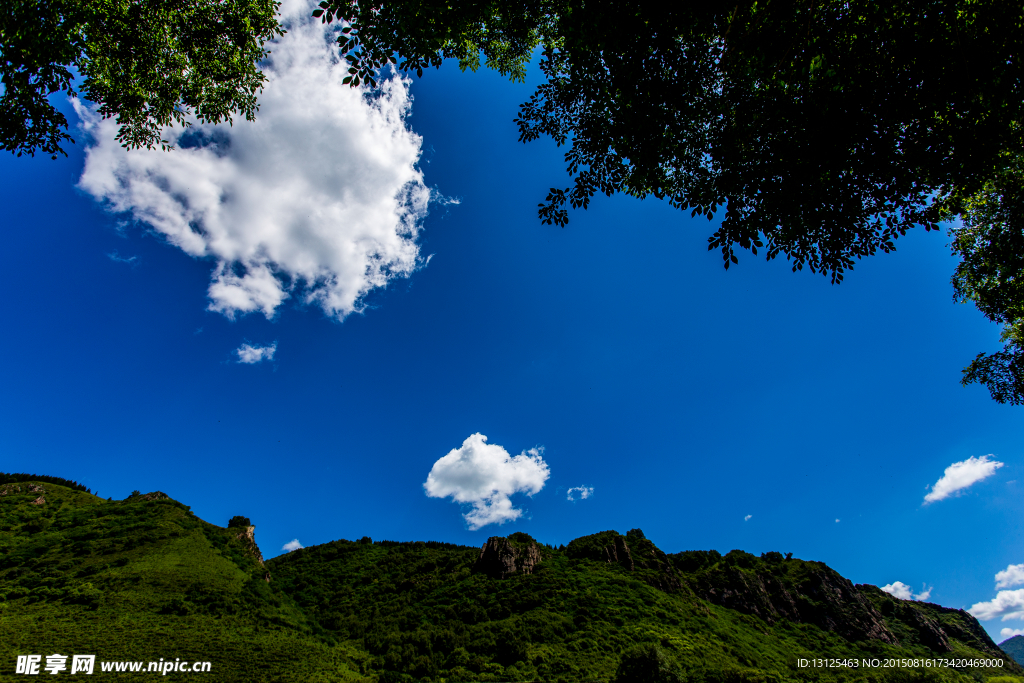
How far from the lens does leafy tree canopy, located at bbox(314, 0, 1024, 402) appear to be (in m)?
7.50

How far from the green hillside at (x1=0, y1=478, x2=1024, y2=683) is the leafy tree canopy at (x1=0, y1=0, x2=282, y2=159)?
2413 centimetres

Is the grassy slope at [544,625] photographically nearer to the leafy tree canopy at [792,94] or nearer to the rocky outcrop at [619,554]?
the rocky outcrop at [619,554]

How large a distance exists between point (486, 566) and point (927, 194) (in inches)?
1815

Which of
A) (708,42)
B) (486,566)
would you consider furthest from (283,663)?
(708,42)

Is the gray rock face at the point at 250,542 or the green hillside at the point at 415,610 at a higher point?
the gray rock face at the point at 250,542

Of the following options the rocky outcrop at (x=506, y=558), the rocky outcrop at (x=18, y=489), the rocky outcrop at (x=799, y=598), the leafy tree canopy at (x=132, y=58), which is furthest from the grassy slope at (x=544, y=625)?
the leafy tree canopy at (x=132, y=58)

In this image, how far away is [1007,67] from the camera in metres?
7.45

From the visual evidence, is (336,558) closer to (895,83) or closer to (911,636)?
(895,83)

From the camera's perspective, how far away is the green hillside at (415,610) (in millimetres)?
22203

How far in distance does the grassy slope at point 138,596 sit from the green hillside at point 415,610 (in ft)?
0.46

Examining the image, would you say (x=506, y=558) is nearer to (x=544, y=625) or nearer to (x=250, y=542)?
(x=544, y=625)

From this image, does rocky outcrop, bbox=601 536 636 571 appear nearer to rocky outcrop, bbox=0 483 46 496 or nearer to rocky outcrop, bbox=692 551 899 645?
rocky outcrop, bbox=692 551 899 645

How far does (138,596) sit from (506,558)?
101ft

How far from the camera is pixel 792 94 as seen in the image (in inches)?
296
